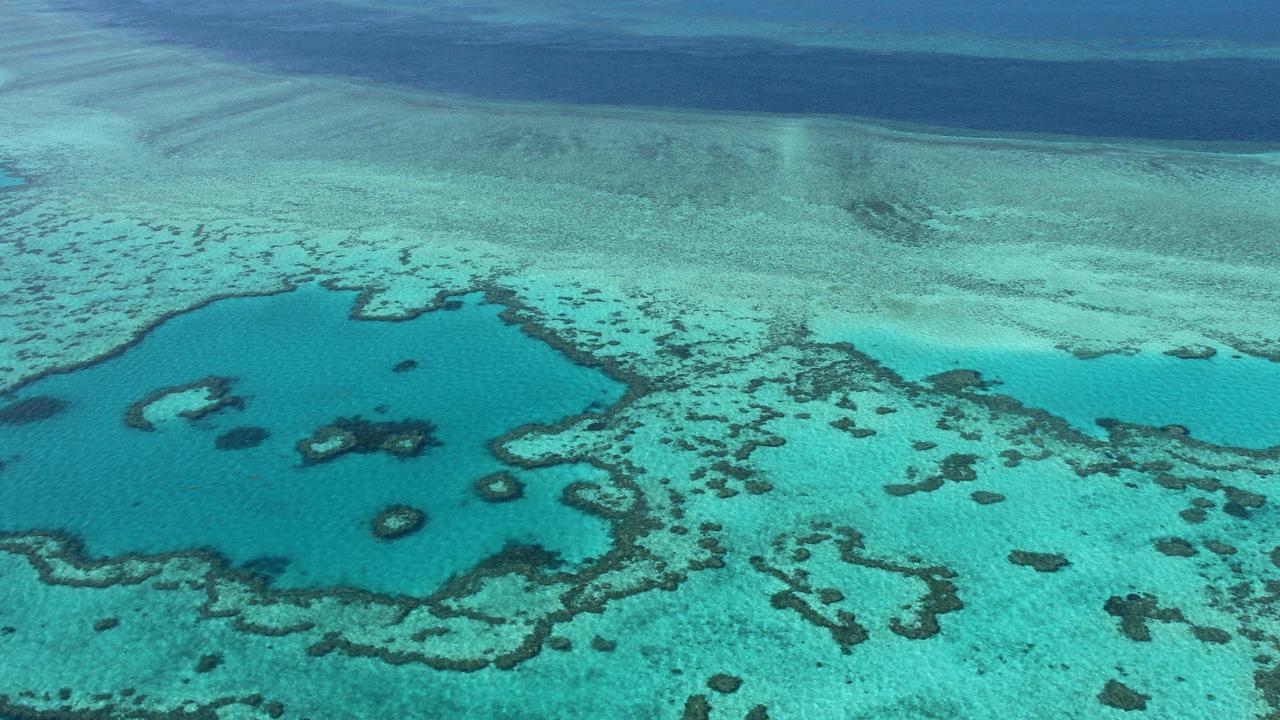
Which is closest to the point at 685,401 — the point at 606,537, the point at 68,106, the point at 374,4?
the point at 606,537

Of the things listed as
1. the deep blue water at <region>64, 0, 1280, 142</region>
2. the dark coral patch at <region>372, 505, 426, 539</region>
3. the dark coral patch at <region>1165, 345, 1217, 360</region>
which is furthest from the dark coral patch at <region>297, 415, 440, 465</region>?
the deep blue water at <region>64, 0, 1280, 142</region>

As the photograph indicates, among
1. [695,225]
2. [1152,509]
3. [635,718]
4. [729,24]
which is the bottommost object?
[635,718]

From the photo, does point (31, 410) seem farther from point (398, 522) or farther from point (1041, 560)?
point (1041, 560)

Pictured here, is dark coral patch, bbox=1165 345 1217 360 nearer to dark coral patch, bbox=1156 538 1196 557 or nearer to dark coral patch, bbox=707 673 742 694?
dark coral patch, bbox=1156 538 1196 557

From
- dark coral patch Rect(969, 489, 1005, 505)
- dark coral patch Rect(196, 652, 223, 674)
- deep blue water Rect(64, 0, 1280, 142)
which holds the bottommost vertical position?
dark coral patch Rect(196, 652, 223, 674)

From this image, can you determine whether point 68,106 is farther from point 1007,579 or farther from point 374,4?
point 1007,579

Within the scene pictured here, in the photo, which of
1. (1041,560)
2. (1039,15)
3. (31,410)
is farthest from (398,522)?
(1039,15)

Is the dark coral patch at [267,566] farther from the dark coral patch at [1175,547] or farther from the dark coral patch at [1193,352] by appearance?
the dark coral patch at [1193,352]
